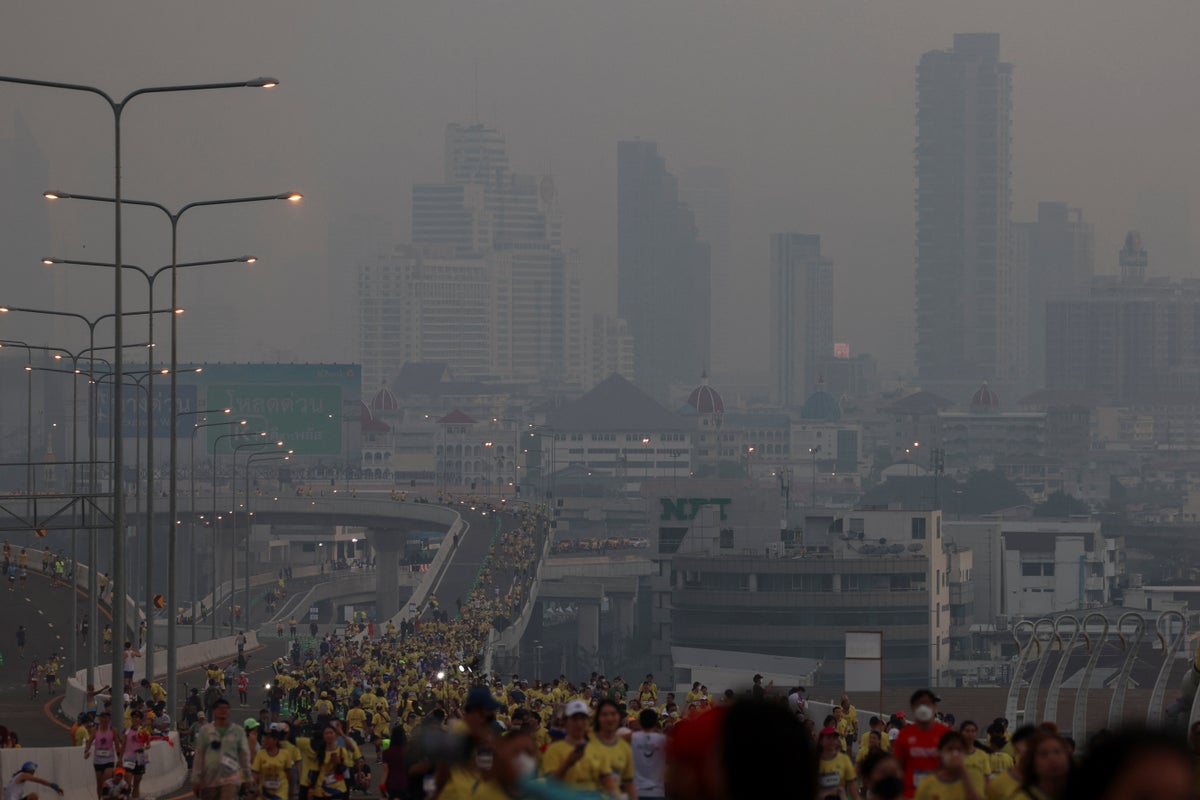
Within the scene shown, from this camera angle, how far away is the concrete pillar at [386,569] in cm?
15825

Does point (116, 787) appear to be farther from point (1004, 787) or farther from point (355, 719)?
point (1004, 787)

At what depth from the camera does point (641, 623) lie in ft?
523

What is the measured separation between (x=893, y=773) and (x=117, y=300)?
2619cm

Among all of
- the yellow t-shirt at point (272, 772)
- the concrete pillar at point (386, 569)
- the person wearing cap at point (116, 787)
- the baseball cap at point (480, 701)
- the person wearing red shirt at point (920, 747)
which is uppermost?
the baseball cap at point (480, 701)

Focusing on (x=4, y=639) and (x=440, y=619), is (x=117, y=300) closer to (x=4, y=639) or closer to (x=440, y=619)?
(x=4, y=639)

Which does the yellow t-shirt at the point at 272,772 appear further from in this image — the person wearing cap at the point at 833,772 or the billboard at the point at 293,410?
the billboard at the point at 293,410

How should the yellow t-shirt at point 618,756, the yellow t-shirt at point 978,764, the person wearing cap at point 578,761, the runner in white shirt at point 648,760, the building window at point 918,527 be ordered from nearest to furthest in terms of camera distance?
the person wearing cap at point 578,761 → the yellow t-shirt at point 618,756 → the yellow t-shirt at point 978,764 → the runner in white shirt at point 648,760 → the building window at point 918,527

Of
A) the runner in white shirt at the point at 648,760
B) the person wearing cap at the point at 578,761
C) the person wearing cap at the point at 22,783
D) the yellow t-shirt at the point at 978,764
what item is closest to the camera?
the person wearing cap at the point at 578,761

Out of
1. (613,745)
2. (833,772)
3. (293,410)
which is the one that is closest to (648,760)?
(613,745)

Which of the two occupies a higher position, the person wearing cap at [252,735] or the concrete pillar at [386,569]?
the person wearing cap at [252,735]

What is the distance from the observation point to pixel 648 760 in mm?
15398

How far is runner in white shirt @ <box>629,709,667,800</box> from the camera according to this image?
49.9 ft

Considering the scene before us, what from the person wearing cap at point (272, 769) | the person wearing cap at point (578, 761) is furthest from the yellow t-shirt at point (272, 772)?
the person wearing cap at point (578, 761)

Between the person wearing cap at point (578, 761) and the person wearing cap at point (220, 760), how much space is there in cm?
546
